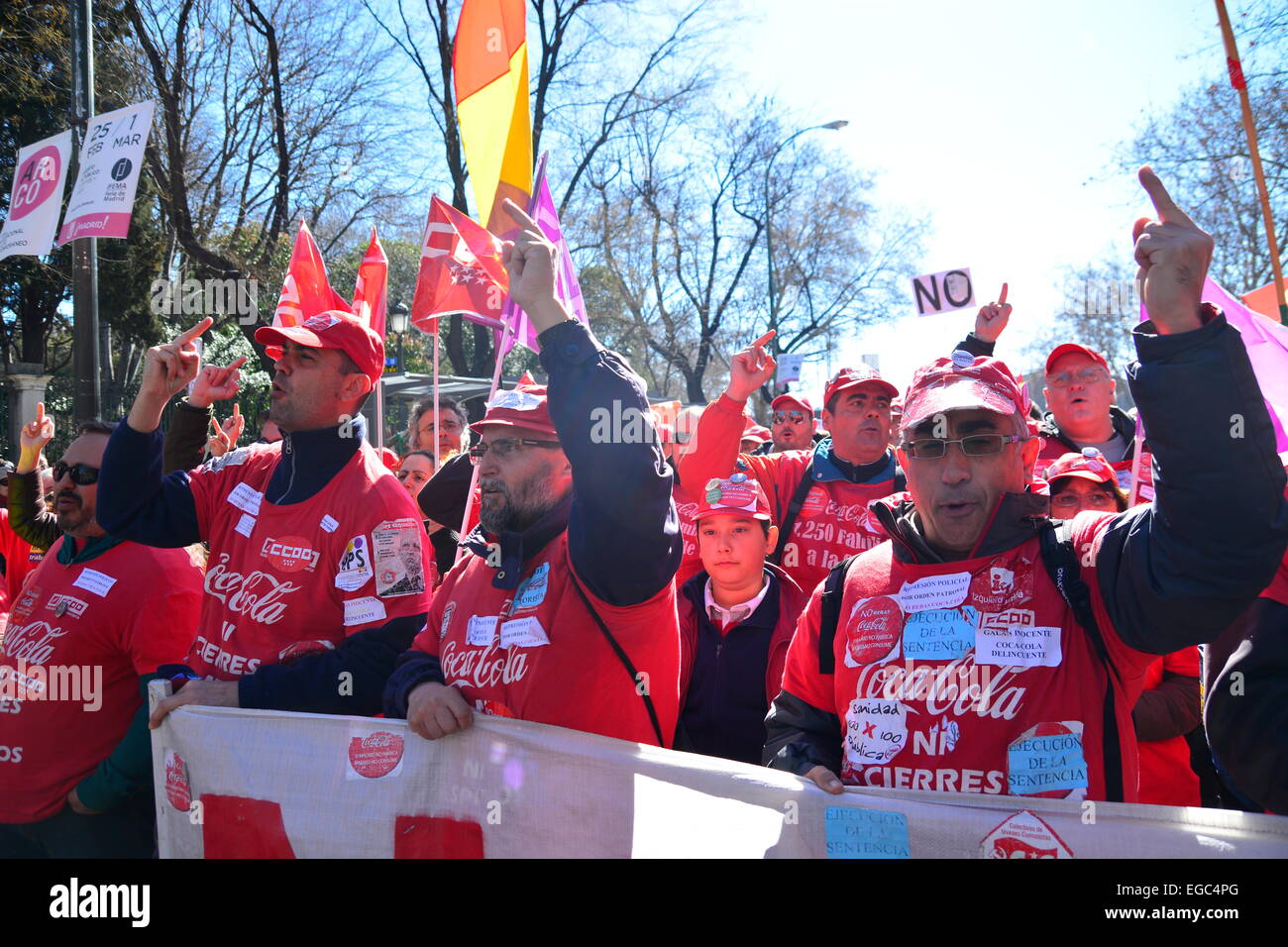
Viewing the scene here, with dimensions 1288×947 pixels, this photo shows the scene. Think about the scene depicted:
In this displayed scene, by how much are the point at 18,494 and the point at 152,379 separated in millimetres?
2360

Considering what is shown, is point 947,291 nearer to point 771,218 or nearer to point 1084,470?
point 1084,470

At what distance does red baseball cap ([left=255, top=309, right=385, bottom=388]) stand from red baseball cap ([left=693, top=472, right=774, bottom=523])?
1.30 metres

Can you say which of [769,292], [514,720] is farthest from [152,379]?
[769,292]

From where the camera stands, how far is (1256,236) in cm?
1827

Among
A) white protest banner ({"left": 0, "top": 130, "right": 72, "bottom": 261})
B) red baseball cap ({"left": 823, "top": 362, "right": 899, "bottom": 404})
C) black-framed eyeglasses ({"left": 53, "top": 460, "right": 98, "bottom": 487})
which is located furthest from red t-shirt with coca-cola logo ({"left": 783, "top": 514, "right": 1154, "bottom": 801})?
white protest banner ({"left": 0, "top": 130, "right": 72, "bottom": 261})

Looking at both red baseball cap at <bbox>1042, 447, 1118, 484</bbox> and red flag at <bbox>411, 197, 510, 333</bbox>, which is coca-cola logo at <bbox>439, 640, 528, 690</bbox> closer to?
red baseball cap at <bbox>1042, 447, 1118, 484</bbox>

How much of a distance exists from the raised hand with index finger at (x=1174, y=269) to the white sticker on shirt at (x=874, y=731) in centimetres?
91

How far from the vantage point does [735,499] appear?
362 cm

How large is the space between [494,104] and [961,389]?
8.04 feet

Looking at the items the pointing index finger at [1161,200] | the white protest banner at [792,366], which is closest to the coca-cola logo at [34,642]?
the pointing index finger at [1161,200]

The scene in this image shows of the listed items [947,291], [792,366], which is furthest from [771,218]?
[947,291]

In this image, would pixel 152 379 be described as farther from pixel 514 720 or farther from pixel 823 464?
pixel 823 464

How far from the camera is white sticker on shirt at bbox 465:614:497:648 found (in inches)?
97.5

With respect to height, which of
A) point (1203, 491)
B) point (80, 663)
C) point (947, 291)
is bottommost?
point (80, 663)
